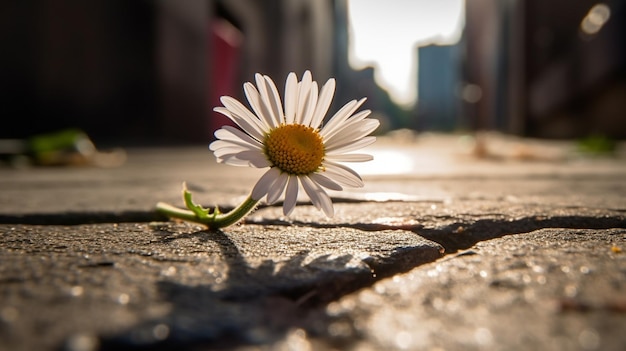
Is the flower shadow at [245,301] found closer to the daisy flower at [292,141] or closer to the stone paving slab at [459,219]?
the daisy flower at [292,141]

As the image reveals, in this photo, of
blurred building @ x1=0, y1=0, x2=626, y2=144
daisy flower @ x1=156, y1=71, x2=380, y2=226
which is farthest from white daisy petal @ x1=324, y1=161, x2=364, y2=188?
blurred building @ x1=0, y1=0, x2=626, y2=144

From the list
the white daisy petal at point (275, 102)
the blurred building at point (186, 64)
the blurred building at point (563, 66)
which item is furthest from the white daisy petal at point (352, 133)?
the blurred building at point (563, 66)

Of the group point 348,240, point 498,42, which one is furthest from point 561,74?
point 498,42

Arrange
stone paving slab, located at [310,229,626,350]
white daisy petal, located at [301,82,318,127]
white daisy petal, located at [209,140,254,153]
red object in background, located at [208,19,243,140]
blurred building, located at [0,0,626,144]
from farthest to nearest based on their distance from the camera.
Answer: red object in background, located at [208,19,243,140], blurred building, located at [0,0,626,144], white daisy petal, located at [301,82,318,127], white daisy petal, located at [209,140,254,153], stone paving slab, located at [310,229,626,350]

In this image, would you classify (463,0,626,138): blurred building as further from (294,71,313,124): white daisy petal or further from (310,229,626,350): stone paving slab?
(310,229,626,350): stone paving slab

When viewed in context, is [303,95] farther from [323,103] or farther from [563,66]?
[563,66]

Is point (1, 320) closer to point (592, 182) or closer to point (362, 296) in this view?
point (362, 296)

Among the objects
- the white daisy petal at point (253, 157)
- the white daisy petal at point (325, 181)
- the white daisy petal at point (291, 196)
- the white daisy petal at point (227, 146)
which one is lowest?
the white daisy petal at point (291, 196)
